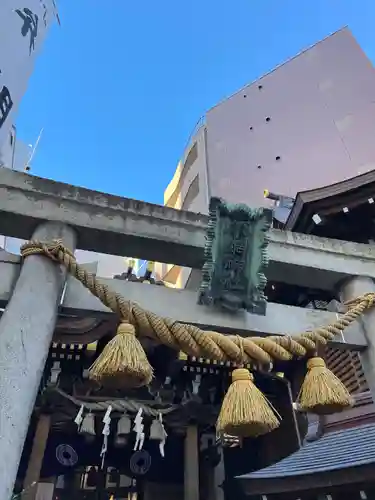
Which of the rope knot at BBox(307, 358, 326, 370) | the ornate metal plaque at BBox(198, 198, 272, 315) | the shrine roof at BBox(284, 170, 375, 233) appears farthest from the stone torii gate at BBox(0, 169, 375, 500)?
the shrine roof at BBox(284, 170, 375, 233)

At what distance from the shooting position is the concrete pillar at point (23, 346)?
2.15 metres

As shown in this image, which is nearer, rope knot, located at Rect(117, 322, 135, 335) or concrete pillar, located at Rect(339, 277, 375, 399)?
rope knot, located at Rect(117, 322, 135, 335)

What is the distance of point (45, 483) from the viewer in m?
8.62

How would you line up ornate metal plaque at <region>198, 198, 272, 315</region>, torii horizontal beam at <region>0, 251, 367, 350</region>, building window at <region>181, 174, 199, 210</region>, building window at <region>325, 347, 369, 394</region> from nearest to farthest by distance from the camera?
torii horizontal beam at <region>0, 251, 367, 350</region>, ornate metal plaque at <region>198, 198, 272, 315</region>, building window at <region>325, 347, 369, 394</region>, building window at <region>181, 174, 199, 210</region>

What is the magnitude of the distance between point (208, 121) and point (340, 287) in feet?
60.1

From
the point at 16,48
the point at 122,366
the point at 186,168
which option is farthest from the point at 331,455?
the point at 186,168

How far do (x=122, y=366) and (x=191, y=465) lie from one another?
21.9 feet

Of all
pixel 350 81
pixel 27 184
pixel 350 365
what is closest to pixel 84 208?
pixel 27 184

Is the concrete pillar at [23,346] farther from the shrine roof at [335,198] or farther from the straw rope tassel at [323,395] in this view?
the shrine roof at [335,198]

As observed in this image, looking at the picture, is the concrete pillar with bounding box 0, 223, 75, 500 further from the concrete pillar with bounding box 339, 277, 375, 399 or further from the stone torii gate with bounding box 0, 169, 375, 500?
the concrete pillar with bounding box 339, 277, 375, 399

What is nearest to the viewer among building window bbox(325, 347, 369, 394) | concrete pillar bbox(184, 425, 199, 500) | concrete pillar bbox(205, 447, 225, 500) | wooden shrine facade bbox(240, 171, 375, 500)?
wooden shrine facade bbox(240, 171, 375, 500)

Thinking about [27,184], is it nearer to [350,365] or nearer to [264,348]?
[264,348]

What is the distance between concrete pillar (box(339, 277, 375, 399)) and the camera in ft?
10.5

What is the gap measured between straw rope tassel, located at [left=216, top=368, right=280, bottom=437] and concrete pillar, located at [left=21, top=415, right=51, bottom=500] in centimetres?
587
